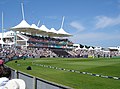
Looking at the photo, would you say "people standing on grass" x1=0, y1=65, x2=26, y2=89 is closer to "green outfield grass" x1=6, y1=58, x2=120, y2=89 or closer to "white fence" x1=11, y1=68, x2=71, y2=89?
"white fence" x1=11, y1=68, x2=71, y2=89

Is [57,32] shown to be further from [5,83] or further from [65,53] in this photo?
[5,83]

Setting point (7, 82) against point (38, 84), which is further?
point (38, 84)

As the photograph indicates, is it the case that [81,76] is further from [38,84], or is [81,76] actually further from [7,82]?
[7,82]

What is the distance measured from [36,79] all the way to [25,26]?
342 feet

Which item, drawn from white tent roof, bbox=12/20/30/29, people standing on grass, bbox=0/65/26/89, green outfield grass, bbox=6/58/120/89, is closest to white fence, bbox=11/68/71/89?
people standing on grass, bbox=0/65/26/89

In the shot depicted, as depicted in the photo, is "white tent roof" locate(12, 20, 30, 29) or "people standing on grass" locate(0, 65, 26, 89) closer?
"people standing on grass" locate(0, 65, 26, 89)

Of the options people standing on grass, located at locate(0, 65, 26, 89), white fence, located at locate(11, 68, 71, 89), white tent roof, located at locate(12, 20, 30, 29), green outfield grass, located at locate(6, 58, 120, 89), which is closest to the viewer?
people standing on grass, located at locate(0, 65, 26, 89)

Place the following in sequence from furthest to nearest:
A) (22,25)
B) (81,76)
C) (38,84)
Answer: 1. (22,25)
2. (81,76)
3. (38,84)

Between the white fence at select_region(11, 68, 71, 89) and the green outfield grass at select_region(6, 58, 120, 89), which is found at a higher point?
the white fence at select_region(11, 68, 71, 89)

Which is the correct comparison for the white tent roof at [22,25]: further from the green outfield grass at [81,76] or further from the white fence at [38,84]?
→ the white fence at [38,84]

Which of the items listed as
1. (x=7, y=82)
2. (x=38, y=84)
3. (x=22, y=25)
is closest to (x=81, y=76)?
(x=38, y=84)

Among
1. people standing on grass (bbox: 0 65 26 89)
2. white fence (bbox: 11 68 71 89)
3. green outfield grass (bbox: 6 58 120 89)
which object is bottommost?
green outfield grass (bbox: 6 58 120 89)

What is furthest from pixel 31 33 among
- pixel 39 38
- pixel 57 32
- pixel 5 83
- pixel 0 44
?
pixel 5 83

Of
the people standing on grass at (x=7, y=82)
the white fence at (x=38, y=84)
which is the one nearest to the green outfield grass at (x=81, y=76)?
the white fence at (x=38, y=84)
